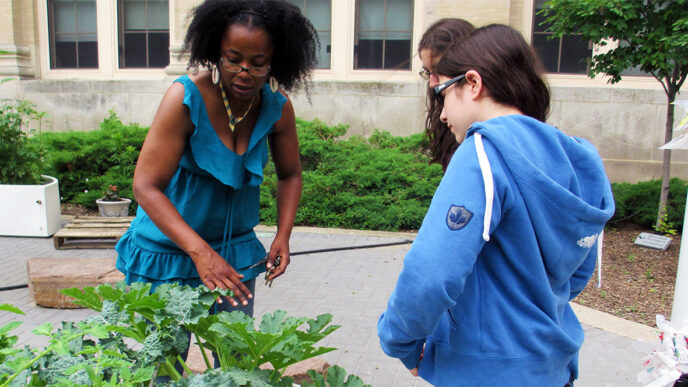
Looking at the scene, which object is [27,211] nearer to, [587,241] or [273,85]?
[273,85]

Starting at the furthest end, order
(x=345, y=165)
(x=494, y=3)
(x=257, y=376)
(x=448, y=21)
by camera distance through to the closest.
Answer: (x=494, y=3)
(x=345, y=165)
(x=448, y=21)
(x=257, y=376)

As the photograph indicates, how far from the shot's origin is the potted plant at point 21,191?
21.9 ft

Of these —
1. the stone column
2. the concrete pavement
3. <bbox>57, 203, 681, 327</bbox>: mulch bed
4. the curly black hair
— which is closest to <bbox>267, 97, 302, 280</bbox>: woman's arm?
the curly black hair

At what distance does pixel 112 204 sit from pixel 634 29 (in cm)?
678

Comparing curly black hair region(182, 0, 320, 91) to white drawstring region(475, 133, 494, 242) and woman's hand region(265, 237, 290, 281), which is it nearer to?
woman's hand region(265, 237, 290, 281)

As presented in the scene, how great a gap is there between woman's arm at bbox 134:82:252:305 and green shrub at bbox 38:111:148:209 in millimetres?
6685

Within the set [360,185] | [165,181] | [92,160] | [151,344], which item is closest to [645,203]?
[360,185]

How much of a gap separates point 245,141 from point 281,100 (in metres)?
0.23

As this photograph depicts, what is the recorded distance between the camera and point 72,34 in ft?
37.6

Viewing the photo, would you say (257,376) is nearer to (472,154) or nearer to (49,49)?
(472,154)

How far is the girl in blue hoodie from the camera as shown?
126 cm

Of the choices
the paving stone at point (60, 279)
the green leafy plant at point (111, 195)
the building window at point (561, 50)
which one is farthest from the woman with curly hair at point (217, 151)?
the building window at point (561, 50)

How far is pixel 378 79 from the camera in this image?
34.4 ft

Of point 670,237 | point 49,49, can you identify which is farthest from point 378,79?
point 49,49
